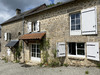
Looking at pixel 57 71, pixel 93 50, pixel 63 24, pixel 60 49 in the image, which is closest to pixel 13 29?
pixel 63 24

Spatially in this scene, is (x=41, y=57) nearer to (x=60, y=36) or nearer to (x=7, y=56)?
(x=60, y=36)

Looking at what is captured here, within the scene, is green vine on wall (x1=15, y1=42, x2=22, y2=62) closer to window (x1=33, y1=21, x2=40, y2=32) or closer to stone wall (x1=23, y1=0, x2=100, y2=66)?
window (x1=33, y1=21, x2=40, y2=32)

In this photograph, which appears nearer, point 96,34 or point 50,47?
point 96,34

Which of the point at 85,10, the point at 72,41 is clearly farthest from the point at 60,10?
the point at 72,41

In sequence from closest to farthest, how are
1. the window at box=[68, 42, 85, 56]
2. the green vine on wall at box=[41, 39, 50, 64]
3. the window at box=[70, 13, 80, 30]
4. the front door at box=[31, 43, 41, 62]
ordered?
the window at box=[68, 42, 85, 56]
the window at box=[70, 13, 80, 30]
the green vine on wall at box=[41, 39, 50, 64]
the front door at box=[31, 43, 41, 62]

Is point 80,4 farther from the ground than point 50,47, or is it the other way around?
point 80,4

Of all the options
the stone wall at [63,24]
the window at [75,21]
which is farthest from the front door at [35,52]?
the window at [75,21]

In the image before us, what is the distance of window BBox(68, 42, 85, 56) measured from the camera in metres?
5.35

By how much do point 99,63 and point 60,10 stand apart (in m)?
4.75

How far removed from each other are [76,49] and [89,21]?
214 centimetres

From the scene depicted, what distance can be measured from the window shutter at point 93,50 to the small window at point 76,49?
0.54 meters

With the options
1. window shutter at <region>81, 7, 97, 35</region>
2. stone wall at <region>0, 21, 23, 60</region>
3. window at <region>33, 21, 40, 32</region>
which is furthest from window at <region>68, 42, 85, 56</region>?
stone wall at <region>0, 21, 23, 60</region>

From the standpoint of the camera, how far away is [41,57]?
281 inches

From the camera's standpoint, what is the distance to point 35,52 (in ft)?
25.9
